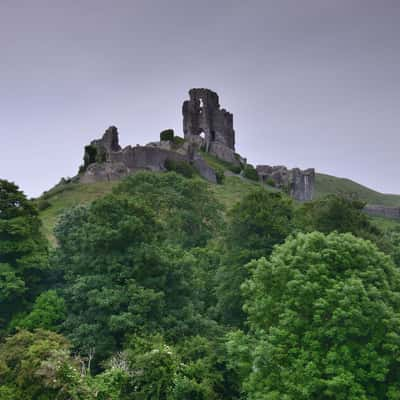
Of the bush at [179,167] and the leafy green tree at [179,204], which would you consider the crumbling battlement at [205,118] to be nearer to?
the bush at [179,167]

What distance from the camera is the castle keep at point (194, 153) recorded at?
89250 mm

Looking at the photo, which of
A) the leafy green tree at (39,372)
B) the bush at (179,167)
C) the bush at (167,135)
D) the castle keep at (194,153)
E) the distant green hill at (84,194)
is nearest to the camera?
the leafy green tree at (39,372)

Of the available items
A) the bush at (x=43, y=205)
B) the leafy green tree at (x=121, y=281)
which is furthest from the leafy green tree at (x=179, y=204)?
the bush at (x=43, y=205)

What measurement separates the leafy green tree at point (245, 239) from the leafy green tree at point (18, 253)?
1277 centimetres

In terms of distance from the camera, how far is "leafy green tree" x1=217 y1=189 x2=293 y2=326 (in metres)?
31.5

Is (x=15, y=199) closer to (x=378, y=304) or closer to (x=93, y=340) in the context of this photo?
(x=93, y=340)

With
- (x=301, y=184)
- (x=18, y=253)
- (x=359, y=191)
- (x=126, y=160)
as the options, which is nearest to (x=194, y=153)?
(x=126, y=160)

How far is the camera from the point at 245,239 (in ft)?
112

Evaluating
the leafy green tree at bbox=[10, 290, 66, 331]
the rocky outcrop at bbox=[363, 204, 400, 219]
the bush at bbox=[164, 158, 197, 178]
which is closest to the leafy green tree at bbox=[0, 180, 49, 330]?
the leafy green tree at bbox=[10, 290, 66, 331]

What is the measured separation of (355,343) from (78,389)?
11560mm

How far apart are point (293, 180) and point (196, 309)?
89696mm

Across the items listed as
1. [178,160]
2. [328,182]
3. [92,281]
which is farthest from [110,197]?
→ [328,182]

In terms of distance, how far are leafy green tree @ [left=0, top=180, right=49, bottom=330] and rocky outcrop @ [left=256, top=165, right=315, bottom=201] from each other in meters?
82.8

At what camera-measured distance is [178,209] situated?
173ft
